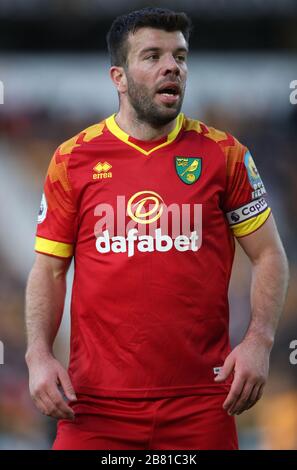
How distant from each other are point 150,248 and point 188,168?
0.38m

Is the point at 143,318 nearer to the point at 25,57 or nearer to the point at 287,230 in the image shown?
the point at 287,230

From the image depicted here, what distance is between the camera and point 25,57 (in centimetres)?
798

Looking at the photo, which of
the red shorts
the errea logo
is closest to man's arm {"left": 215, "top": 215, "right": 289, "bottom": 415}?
the red shorts

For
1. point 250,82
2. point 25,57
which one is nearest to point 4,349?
point 25,57

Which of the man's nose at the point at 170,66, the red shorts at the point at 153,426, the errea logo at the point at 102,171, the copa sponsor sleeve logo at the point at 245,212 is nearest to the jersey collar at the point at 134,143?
the errea logo at the point at 102,171

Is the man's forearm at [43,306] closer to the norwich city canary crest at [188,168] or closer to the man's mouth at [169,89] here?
the norwich city canary crest at [188,168]

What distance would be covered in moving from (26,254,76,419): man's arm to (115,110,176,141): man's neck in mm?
604

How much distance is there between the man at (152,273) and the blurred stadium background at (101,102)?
370 centimetres

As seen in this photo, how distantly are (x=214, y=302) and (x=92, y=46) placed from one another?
15.1 feet

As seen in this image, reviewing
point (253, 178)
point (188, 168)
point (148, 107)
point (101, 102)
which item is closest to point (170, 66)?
point (148, 107)

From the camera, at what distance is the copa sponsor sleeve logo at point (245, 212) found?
13.2 feet

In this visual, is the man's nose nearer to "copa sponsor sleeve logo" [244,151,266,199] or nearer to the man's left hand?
"copa sponsor sleeve logo" [244,151,266,199]

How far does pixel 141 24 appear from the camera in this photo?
4.07m

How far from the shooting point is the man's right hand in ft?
12.2
